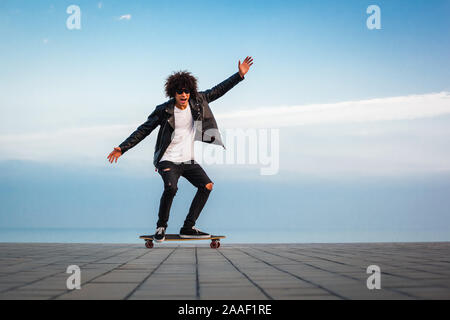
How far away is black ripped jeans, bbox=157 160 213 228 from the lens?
631cm

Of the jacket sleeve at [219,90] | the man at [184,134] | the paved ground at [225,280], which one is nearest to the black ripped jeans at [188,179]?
the man at [184,134]

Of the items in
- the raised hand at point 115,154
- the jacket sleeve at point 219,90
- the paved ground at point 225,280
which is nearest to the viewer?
the paved ground at point 225,280

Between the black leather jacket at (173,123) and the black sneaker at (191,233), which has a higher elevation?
the black leather jacket at (173,123)

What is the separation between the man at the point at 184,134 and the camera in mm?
6441

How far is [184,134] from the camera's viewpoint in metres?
6.55

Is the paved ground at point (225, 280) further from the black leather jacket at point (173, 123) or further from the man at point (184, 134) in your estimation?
the black leather jacket at point (173, 123)

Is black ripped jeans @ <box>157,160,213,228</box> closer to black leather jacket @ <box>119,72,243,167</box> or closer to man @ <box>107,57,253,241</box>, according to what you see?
man @ <box>107,57,253,241</box>

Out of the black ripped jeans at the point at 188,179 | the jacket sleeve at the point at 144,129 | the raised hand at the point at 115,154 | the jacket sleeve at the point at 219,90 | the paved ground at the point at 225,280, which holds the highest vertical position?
the jacket sleeve at the point at 219,90

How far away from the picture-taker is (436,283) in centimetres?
286

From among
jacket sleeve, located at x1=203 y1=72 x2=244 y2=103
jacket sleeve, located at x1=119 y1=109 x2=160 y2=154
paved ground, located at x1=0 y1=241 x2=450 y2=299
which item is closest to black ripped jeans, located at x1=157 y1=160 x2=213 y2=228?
Answer: jacket sleeve, located at x1=119 y1=109 x2=160 y2=154

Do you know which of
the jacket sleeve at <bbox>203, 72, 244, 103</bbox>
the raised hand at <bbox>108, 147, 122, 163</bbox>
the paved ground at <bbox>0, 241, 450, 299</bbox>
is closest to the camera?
the paved ground at <bbox>0, 241, 450, 299</bbox>

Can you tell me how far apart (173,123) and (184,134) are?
23cm
